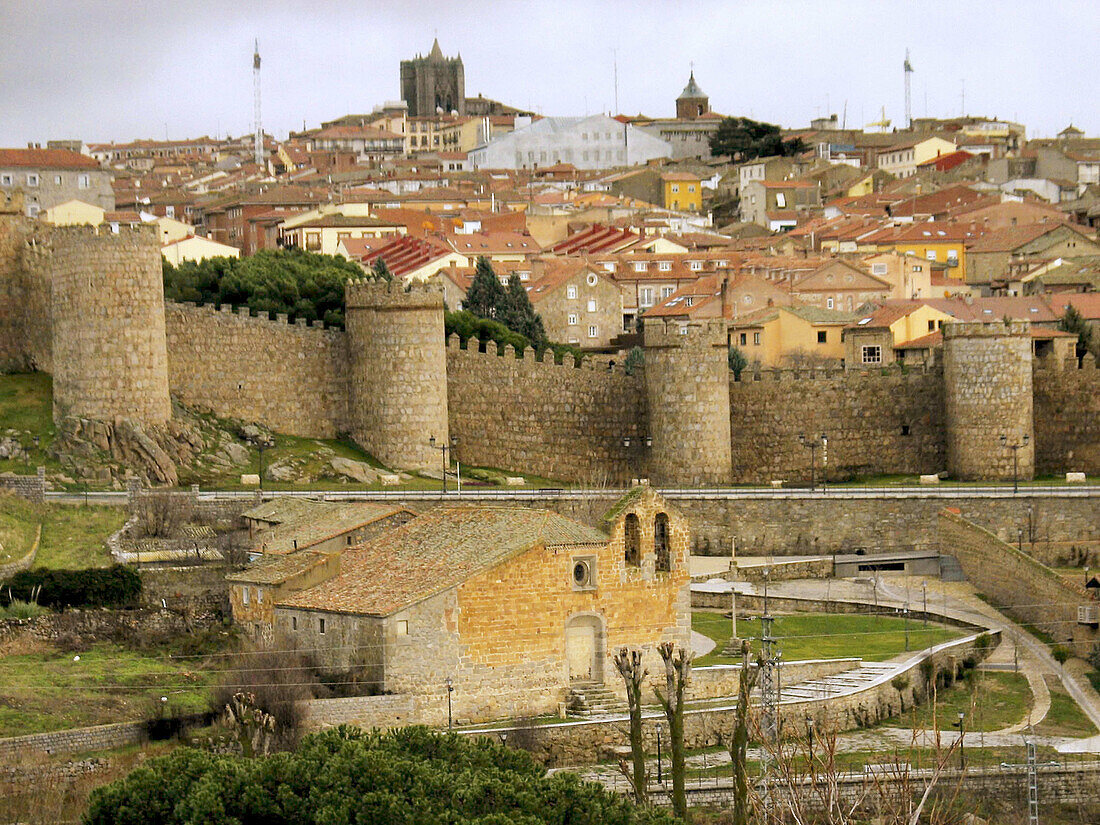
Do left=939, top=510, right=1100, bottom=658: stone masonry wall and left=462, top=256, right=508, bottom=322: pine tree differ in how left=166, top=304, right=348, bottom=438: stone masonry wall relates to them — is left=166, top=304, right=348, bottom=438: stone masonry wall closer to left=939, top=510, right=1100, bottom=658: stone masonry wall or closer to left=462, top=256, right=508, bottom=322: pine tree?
left=939, top=510, right=1100, bottom=658: stone masonry wall

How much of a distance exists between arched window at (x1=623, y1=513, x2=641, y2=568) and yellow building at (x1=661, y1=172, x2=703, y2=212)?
101 m

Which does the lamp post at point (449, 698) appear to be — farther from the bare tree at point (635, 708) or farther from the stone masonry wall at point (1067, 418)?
the stone masonry wall at point (1067, 418)

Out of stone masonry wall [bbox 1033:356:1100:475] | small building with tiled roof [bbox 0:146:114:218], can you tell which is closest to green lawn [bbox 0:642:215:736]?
stone masonry wall [bbox 1033:356:1100:475]

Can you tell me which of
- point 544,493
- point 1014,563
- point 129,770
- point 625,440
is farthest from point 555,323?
point 129,770

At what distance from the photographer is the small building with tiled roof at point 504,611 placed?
37.8 m

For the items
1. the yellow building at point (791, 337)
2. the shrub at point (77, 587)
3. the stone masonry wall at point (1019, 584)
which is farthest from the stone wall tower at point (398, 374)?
the yellow building at point (791, 337)

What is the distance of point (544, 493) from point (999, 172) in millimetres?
83537

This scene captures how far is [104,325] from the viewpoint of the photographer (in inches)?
2079

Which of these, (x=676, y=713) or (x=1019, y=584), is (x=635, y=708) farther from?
(x=1019, y=584)

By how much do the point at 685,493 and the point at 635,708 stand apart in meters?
19.6

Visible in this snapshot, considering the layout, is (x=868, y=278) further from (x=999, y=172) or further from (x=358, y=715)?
(x=358, y=715)

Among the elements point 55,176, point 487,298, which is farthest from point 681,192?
point 487,298

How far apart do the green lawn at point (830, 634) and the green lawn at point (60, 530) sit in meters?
11.1

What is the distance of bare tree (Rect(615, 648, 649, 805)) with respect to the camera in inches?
1334
